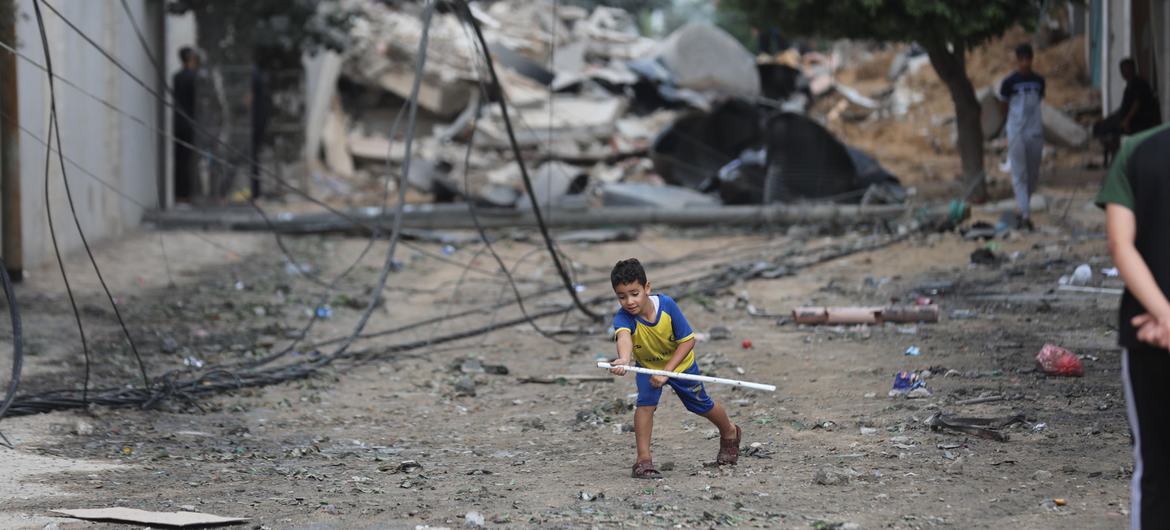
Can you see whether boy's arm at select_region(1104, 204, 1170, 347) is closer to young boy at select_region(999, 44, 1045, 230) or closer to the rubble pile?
young boy at select_region(999, 44, 1045, 230)

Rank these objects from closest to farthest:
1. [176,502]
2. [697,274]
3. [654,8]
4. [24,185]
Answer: [176,502], [24,185], [697,274], [654,8]

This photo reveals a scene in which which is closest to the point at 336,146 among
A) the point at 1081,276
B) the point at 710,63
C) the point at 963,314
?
the point at 710,63

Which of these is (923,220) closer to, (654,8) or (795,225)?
(795,225)

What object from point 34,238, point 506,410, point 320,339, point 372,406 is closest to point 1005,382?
point 506,410

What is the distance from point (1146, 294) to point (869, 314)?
17.0 feet

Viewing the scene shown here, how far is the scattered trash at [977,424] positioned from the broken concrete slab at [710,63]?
1796 centimetres

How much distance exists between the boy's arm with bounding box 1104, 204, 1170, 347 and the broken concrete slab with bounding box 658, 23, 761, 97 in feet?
66.0

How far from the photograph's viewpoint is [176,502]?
4430 mm

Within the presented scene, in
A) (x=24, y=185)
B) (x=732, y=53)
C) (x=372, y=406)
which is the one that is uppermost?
(x=732, y=53)

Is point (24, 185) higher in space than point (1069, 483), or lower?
higher

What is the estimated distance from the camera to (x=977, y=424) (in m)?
5.25

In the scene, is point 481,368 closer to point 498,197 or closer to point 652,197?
point 498,197

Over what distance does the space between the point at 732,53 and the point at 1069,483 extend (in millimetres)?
19909

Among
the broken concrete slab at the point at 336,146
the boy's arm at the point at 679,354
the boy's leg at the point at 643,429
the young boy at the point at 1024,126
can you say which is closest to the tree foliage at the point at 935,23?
the young boy at the point at 1024,126
